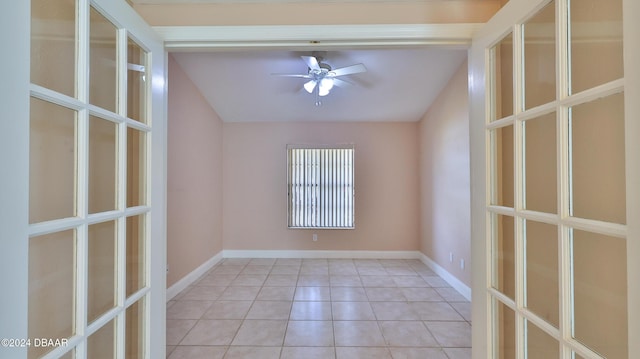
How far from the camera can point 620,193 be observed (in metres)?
0.79

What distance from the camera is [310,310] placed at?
293 centimetres

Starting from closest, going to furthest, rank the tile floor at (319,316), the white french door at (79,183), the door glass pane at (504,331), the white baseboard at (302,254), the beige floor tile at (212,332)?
the white french door at (79,183) < the door glass pane at (504,331) < the tile floor at (319,316) < the beige floor tile at (212,332) < the white baseboard at (302,254)

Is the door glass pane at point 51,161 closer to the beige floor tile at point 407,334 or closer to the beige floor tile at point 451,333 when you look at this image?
the beige floor tile at point 407,334

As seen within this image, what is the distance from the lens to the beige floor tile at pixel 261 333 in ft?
7.62

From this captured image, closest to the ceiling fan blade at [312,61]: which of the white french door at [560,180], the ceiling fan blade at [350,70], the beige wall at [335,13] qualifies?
the ceiling fan blade at [350,70]

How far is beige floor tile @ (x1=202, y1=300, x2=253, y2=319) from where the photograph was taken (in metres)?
2.80

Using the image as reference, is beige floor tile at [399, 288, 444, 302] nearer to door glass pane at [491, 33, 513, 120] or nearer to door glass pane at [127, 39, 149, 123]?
door glass pane at [491, 33, 513, 120]

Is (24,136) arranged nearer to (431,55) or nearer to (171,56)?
(171,56)

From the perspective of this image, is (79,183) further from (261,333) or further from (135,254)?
(261,333)

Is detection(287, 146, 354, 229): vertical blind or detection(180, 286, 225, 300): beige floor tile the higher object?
detection(287, 146, 354, 229): vertical blind

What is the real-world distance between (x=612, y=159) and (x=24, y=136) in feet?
5.24

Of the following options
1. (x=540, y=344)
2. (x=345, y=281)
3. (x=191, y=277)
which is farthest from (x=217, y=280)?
(x=540, y=344)

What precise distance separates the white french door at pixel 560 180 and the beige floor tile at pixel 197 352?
180 centimetres

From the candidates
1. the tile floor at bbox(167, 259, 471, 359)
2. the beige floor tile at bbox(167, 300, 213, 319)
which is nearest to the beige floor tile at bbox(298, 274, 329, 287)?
the tile floor at bbox(167, 259, 471, 359)
